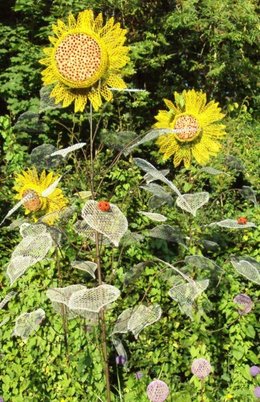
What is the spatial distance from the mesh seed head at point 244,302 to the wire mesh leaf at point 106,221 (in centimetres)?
122

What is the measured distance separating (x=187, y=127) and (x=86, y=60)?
1.48 feet

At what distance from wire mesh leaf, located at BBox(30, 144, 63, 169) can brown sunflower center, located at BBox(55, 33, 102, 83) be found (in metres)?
0.31

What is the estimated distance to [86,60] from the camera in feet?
5.32

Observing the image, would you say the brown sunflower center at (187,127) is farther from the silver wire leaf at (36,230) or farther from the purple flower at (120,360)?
the purple flower at (120,360)

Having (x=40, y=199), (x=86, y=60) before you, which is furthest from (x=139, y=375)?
(x=86, y=60)

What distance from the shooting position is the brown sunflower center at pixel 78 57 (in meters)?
1.62

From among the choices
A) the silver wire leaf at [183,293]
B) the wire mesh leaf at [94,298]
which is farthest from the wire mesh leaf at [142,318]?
the wire mesh leaf at [94,298]

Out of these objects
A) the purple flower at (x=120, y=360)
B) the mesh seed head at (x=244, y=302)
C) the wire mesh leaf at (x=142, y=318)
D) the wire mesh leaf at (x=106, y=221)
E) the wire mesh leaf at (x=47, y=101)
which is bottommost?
the purple flower at (x=120, y=360)

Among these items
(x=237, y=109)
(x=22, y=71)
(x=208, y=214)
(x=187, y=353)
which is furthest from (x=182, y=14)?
(x=187, y=353)

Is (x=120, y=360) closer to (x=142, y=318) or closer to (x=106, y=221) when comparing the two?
(x=142, y=318)

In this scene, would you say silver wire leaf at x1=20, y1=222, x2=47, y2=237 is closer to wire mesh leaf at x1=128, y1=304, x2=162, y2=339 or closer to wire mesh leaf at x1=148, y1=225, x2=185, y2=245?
wire mesh leaf at x1=128, y1=304, x2=162, y2=339

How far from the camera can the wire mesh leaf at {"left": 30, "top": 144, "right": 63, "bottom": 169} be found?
1887 millimetres

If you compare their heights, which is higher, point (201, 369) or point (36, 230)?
point (36, 230)

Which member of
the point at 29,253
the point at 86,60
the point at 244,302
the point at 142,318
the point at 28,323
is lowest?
the point at 244,302
